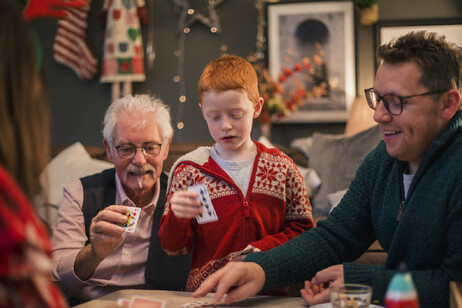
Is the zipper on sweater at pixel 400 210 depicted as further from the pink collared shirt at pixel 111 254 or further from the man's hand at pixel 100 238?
the pink collared shirt at pixel 111 254

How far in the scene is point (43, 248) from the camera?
2.05 ft

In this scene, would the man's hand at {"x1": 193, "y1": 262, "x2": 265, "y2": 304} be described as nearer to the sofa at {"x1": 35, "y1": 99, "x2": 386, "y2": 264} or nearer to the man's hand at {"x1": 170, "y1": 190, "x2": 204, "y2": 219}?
the man's hand at {"x1": 170, "y1": 190, "x2": 204, "y2": 219}

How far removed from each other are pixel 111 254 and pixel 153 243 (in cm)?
16

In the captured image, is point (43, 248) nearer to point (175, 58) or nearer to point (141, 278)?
point (141, 278)

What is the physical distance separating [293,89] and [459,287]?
366 cm

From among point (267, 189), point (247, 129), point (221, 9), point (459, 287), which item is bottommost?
point (459, 287)

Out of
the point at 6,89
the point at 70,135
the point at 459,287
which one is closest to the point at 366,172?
the point at 459,287

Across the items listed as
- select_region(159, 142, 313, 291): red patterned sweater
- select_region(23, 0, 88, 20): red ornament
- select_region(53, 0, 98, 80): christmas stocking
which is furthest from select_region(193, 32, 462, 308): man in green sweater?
select_region(53, 0, 98, 80): christmas stocking

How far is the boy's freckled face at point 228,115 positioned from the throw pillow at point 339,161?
1371 millimetres

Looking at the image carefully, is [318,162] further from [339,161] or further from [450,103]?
[450,103]

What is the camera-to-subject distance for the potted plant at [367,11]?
4.50 metres

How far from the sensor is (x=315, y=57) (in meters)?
4.73

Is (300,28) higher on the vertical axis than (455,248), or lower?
higher

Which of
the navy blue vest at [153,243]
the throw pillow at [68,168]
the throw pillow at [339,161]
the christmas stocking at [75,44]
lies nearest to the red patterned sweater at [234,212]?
the navy blue vest at [153,243]
